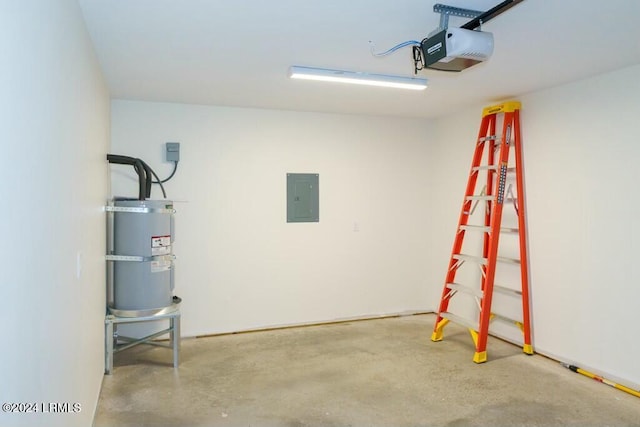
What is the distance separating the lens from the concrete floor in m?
2.94

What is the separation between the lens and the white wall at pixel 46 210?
1232mm

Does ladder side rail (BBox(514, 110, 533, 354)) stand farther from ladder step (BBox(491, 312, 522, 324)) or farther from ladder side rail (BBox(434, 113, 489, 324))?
ladder side rail (BBox(434, 113, 489, 324))

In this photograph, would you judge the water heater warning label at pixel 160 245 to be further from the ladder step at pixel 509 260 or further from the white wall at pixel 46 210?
the ladder step at pixel 509 260

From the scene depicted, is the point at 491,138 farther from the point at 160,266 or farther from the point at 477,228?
the point at 160,266

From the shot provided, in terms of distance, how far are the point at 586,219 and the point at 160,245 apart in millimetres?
3614

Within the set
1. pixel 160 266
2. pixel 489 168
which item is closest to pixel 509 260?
pixel 489 168

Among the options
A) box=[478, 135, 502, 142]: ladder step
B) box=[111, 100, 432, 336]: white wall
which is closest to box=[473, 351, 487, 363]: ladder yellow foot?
box=[111, 100, 432, 336]: white wall

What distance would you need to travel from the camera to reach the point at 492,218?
13.6 ft

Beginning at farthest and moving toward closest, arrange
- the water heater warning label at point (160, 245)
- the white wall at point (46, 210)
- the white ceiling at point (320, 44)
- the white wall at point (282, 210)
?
the white wall at point (282, 210) → the water heater warning label at point (160, 245) → the white ceiling at point (320, 44) → the white wall at point (46, 210)

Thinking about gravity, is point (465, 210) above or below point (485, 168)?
below

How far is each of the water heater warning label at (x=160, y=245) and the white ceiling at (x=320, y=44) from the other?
1336mm

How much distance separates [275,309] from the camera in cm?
497

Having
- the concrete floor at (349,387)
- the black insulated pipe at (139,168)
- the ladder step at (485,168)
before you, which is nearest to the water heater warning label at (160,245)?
the black insulated pipe at (139,168)

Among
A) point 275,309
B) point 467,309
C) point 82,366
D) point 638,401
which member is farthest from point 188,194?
point 638,401
